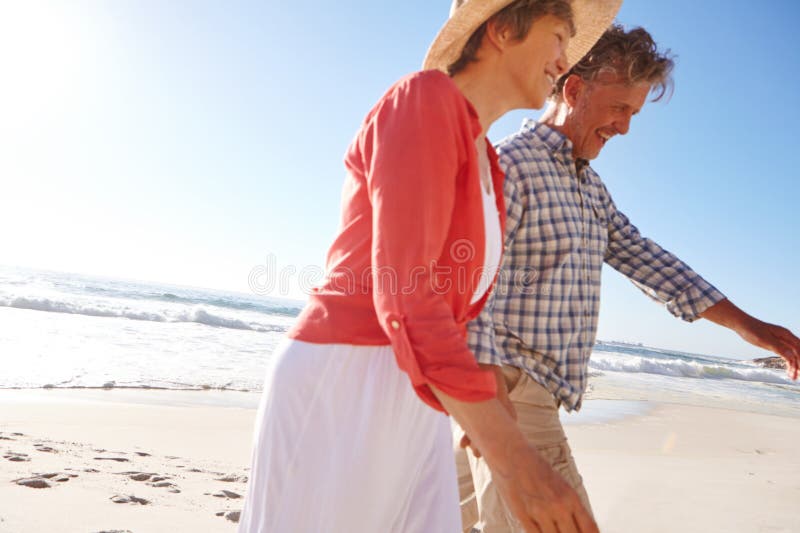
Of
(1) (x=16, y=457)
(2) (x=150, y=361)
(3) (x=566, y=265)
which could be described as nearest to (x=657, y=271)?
(3) (x=566, y=265)

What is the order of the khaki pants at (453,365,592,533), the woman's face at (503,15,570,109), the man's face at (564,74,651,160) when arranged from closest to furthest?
the woman's face at (503,15,570,109) < the khaki pants at (453,365,592,533) < the man's face at (564,74,651,160)

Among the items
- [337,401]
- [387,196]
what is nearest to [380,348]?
[337,401]

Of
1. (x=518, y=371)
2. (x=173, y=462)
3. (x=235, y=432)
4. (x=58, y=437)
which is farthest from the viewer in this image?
(x=235, y=432)

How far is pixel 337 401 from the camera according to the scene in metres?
0.98

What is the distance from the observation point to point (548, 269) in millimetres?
2107

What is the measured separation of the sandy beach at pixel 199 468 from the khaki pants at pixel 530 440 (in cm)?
182

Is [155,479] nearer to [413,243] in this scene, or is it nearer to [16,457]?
[16,457]

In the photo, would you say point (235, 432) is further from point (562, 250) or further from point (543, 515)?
point (543, 515)

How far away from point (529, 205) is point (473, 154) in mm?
1245

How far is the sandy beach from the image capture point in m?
3.31

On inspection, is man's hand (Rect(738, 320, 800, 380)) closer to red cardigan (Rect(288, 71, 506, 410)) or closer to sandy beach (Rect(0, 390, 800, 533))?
red cardigan (Rect(288, 71, 506, 410))

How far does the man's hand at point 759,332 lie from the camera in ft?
7.43

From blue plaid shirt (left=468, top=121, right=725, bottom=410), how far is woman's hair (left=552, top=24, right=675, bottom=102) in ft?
1.24

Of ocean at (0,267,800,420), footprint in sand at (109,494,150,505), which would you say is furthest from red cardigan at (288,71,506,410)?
ocean at (0,267,800,420)
